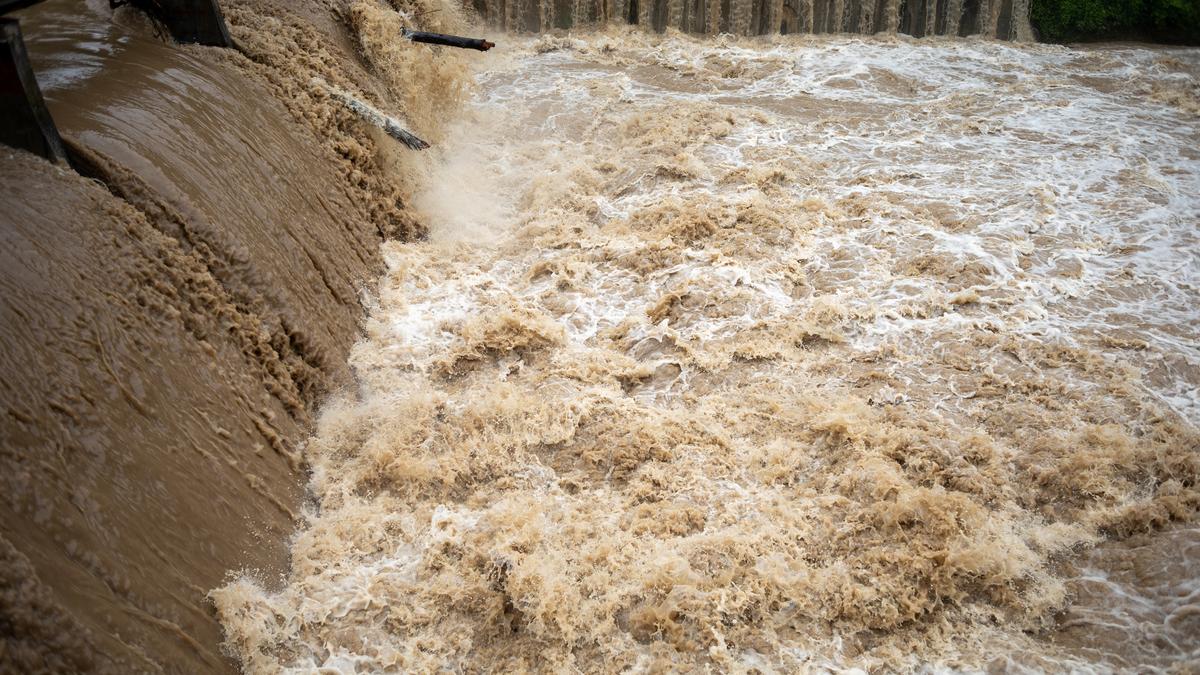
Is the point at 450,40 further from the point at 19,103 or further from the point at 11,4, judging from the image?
the point at 19,103

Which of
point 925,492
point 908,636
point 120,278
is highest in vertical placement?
point 120,278

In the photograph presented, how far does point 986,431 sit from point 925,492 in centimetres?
85

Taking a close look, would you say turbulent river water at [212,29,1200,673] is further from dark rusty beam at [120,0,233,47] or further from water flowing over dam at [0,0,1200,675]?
dark rusty beam at [120,0,233,47]

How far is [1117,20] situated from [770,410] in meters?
11.1

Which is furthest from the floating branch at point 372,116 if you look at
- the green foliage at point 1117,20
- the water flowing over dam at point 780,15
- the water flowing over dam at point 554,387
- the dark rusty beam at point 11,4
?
the green foliage at point 1117,20

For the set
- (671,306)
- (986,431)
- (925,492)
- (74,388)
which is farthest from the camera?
(671,306)

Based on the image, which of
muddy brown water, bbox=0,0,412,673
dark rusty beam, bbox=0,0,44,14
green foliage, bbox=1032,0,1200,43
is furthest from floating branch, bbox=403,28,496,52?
green foliage, bbox=1032,0,1200,43

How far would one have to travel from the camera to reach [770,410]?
5047 millimetres

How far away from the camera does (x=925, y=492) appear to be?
14.1 ft

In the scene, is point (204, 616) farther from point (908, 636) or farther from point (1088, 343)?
point (1088, 343)

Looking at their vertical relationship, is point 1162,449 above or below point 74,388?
below

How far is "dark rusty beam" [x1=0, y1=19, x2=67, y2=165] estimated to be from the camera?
12.5 ft

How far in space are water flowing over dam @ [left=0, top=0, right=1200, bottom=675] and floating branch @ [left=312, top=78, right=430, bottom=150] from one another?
10 centimetres

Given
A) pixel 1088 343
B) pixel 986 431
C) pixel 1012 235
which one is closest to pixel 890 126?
pixel 1012 235
